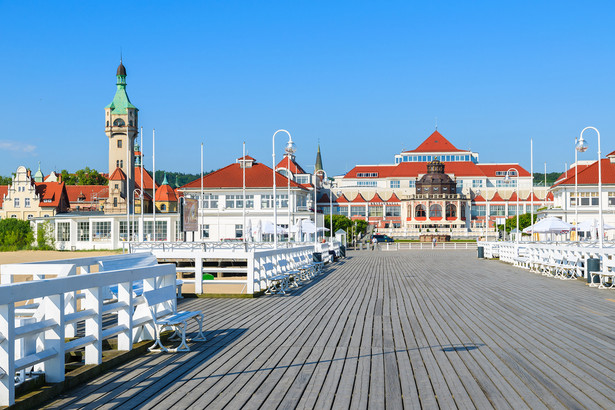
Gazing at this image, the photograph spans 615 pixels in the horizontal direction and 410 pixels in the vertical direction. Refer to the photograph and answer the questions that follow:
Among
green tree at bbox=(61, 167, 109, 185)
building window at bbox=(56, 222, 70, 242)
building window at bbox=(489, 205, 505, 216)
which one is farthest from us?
green tree at bbox=(61, 167, 109, 185)

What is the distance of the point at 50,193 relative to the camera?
357 ft

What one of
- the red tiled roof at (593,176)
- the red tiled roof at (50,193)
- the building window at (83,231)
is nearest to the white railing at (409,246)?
the red tiled roof at (593,176)

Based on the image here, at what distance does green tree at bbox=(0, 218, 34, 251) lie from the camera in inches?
2854

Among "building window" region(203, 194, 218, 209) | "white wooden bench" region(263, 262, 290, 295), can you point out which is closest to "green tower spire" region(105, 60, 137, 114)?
"building window" region(203, 194, 218, 209)

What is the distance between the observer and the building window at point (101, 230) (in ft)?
220

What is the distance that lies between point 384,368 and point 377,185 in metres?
112

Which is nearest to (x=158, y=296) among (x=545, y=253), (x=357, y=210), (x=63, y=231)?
(x=545, y=253)

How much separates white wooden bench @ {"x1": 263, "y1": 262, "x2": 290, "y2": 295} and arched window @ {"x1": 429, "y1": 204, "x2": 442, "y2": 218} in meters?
91.3

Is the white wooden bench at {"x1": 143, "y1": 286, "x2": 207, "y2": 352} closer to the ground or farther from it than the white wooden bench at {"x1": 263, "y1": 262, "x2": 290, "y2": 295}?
farther from it

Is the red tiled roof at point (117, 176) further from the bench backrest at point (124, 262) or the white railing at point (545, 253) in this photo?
the bench backrest at point (124, 262)

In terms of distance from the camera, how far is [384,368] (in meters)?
7.43

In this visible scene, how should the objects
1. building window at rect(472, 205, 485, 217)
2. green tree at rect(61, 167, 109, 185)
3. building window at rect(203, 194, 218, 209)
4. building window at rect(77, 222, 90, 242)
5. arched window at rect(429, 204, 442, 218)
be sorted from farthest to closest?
green tree at rect(61, 167, 109, 185)
building window at rect(472, 205, 485, 217)
arched window at rect(429, 204, 442, 218)
building window at rect(203, 194, 218, 209)
building window at rect(77, 222, 90, 242)

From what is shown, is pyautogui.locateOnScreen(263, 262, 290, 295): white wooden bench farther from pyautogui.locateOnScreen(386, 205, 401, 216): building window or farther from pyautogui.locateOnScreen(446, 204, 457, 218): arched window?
pyautogui.locateOnScreen(386, 205, 401, 216): building window

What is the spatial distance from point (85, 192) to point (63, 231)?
57802 millimetres
